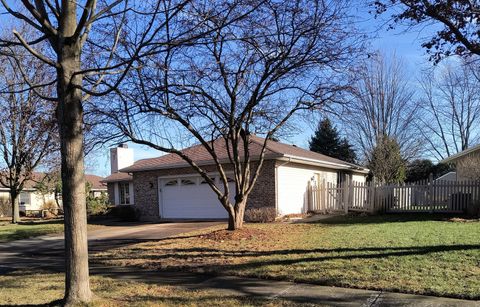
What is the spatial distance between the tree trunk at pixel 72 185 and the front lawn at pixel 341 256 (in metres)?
3.04

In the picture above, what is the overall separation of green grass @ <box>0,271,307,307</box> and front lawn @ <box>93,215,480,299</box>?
1399mm

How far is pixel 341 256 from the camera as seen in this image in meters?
8.81

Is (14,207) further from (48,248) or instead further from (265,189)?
(265,189)

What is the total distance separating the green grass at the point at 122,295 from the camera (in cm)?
595

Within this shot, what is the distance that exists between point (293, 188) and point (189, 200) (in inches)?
205

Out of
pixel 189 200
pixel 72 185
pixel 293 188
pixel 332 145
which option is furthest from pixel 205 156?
pixel 332 145

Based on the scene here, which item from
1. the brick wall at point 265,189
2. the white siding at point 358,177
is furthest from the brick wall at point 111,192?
the white siding at point 358,177

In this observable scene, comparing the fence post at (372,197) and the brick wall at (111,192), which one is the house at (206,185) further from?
the brick wall at (111,192)

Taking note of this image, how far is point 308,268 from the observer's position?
793cm

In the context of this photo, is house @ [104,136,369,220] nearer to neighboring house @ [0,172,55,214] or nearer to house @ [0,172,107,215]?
house @ [0,172,107,215]

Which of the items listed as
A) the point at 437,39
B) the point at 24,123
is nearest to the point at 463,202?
the point at 437,39

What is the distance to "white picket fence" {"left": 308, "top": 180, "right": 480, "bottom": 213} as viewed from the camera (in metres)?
17.8

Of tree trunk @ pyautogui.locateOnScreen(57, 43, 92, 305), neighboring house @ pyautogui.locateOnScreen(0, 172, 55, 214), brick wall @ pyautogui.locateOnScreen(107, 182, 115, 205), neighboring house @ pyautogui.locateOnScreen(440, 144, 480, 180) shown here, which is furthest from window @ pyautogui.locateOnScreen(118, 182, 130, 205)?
tree trunk @ pyautogui.locateOnScreen(57, 43, 92, 305)

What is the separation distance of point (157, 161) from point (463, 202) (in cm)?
1509
